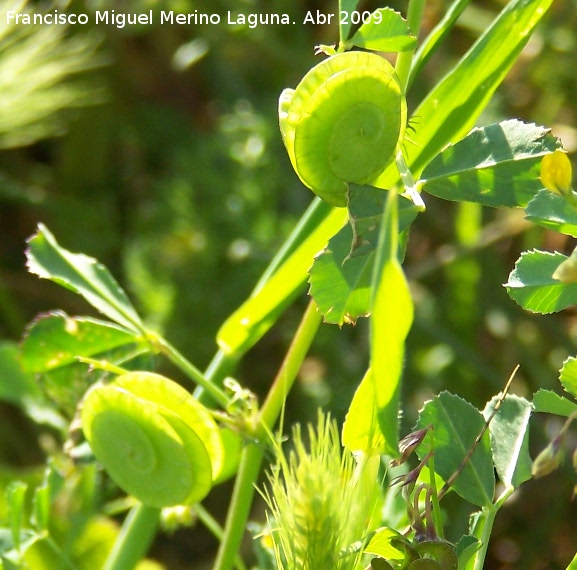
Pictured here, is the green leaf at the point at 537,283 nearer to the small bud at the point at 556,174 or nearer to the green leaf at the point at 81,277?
the small bud at the point at 556,174


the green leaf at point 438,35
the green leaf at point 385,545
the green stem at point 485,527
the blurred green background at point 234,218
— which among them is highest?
the green leaf at point 438,35

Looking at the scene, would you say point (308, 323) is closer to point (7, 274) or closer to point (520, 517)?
point (520, 517)

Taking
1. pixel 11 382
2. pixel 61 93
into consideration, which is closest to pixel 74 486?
pixel 11 382

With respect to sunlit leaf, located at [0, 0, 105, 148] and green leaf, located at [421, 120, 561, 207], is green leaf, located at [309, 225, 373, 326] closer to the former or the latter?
green leaf, located at [421, 120, 561, 207]

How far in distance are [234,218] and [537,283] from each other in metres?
0.91

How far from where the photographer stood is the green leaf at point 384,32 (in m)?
0.36

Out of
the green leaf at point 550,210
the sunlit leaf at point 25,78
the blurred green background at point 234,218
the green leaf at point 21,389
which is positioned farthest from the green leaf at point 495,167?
the sunlit leaf at point 25,78

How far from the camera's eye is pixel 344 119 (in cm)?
33

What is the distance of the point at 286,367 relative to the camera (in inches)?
16.8

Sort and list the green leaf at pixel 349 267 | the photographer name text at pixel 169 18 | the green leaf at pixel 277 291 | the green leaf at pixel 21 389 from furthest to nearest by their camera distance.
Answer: the photographer name text at pixel 169 18
the green leaf at pixel 21 389
the green leaf at pixel 277 291
the green leaf at pixel 349 267

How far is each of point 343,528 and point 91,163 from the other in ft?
4.29

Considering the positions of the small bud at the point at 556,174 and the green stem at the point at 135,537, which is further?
the green stem at the point at 135,537

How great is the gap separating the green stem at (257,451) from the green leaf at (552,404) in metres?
0.11

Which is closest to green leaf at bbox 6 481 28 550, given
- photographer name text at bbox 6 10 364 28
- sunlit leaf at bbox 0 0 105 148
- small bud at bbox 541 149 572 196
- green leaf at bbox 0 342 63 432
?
green leaf at bbox 0 342 63 432
